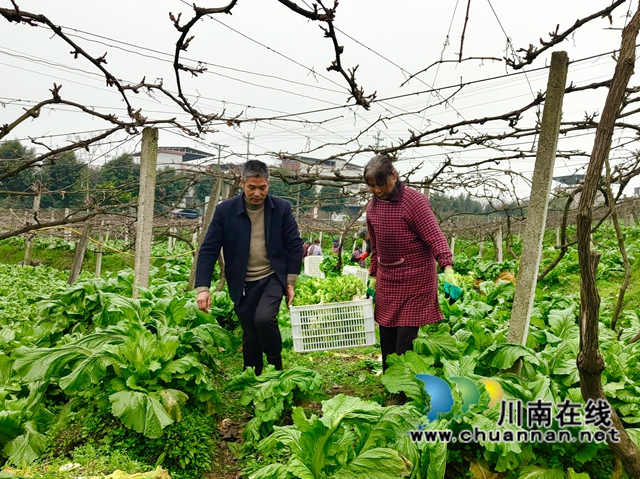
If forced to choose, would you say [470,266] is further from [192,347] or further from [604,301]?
[192,347]

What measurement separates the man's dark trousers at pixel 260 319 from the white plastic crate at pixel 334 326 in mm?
224

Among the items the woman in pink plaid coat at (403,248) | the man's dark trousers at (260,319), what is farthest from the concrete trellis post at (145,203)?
the woman in pink plaid coat at (403,248)

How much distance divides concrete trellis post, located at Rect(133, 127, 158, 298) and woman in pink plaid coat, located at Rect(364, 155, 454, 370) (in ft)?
7.83

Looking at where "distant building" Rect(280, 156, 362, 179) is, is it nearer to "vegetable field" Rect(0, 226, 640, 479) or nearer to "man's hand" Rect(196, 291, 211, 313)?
"vegetable field" Rect(0, 226, 640, 479)

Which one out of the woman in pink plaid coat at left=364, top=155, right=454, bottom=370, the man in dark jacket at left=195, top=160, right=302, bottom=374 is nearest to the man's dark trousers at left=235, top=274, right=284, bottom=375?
the man in dark jacket at left=195, top=160, right=302, bottom=374

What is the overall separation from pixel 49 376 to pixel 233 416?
4.39 ft

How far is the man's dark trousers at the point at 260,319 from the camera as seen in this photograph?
4234 mm

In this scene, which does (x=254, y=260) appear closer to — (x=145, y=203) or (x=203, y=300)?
(x=203, y=300)

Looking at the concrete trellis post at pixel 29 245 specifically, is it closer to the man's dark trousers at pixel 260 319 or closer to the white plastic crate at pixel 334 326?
the man's dark trousers at pixel 260 319

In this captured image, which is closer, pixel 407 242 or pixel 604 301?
pixel 407 242

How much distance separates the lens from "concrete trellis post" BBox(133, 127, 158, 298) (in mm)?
5383

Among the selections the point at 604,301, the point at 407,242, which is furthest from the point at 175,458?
the point at 604,301

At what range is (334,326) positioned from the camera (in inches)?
178

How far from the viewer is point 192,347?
421 centimetres
